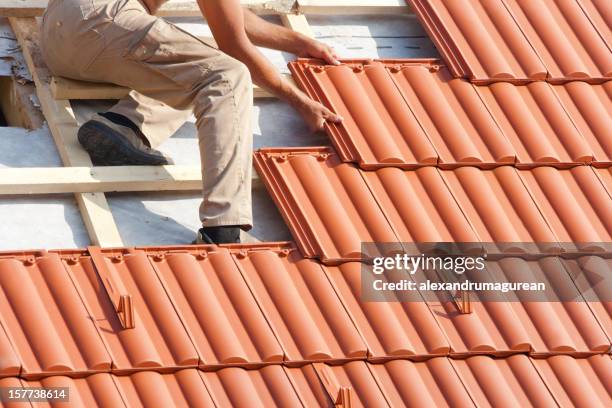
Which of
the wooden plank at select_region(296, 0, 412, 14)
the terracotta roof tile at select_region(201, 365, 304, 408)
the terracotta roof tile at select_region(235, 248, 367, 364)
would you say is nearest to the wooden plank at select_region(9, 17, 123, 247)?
the terracotta roof tile at select_region(235, 248, 367, 364)

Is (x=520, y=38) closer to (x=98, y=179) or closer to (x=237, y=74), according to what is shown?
(x=237, y=74)

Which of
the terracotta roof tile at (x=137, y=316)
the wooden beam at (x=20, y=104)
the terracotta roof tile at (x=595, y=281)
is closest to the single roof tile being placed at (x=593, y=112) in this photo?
the terracotta roof tile at (x=595, y=281)

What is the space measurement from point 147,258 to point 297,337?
0.60m

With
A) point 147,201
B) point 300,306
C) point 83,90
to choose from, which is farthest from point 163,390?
point 83,90

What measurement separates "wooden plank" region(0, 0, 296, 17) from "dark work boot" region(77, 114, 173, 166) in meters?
0.86

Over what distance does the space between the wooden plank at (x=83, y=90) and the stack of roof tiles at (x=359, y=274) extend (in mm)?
732

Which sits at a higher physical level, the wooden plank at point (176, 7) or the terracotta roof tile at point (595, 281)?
the wooden plank at point (176, 7)

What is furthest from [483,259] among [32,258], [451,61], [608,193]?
[32,258]

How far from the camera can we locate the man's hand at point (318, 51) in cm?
635

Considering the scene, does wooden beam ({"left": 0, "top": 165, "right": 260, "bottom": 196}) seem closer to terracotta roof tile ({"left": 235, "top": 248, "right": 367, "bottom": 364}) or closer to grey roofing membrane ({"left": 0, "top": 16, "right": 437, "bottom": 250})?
grey roofing membrane ({"left": 0, "top": 16, "right": 437, "bottom": 250})

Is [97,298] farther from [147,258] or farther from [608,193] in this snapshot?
[608,193]

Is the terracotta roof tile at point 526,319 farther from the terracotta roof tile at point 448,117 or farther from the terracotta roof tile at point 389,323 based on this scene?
the terracotta roof tile at point 448,117

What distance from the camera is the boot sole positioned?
584cm

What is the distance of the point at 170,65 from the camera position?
5.91 metres
